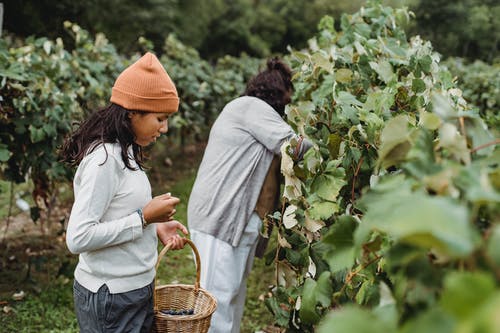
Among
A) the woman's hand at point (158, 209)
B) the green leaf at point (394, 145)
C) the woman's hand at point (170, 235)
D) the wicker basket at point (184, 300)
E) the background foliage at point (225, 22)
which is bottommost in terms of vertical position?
the background foliage at point (225, 22)

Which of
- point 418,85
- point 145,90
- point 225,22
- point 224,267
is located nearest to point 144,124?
point 145,90

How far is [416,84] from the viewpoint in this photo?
2.13 m

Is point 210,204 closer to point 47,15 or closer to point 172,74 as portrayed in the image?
point 172,74

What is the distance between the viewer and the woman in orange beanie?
1.90 m

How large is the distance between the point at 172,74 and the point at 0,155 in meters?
4.87

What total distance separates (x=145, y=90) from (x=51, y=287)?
8.92 feet

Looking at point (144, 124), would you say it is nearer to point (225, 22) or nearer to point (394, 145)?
point (394, 145)

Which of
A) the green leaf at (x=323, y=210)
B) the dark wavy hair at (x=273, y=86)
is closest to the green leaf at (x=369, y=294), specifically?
the green leaf at (x=323, y=210)

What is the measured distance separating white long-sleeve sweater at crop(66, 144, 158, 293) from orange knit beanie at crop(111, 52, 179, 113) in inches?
7.4

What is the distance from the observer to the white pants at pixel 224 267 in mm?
3156

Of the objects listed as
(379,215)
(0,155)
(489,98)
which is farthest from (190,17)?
(379,215)

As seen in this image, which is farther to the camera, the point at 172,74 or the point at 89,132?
the point at 172,74

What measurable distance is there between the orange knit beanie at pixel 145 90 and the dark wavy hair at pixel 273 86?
1116 mm

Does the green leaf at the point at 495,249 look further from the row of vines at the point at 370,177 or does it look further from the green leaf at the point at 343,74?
the green leaf at the point at 343,74
